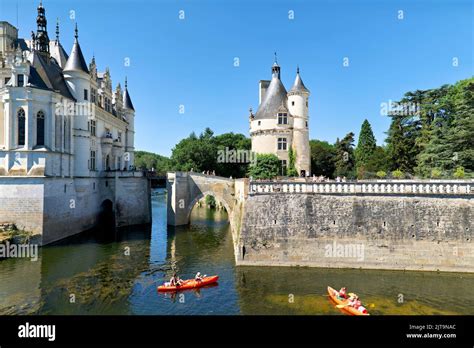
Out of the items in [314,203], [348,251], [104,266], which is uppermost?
[314,203]

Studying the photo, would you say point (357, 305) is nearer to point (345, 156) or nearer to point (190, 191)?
point (190, 191)

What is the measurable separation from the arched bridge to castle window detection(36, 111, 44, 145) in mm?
14119

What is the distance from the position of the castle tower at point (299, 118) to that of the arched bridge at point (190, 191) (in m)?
9.85

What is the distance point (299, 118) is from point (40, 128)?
2877 centimetres

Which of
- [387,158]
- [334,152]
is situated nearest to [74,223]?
[387,158]

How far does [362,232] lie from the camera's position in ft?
71.6

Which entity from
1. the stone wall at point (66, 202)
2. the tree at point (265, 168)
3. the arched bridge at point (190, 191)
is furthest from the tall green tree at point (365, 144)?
the stone wall at point (66, 202)

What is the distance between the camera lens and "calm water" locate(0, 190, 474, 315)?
52.9 feet

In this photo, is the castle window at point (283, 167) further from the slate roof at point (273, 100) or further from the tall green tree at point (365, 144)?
the tall green tree at point (365, 144)

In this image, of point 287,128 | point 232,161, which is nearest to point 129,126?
point 232,161

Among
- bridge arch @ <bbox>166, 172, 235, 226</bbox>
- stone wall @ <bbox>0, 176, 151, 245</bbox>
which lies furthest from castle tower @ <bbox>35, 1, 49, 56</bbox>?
bridge arch @ <bbox>166, 172, 235, 226</bbox>

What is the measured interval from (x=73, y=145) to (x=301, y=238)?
2608 cm

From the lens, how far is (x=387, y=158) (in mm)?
44844
